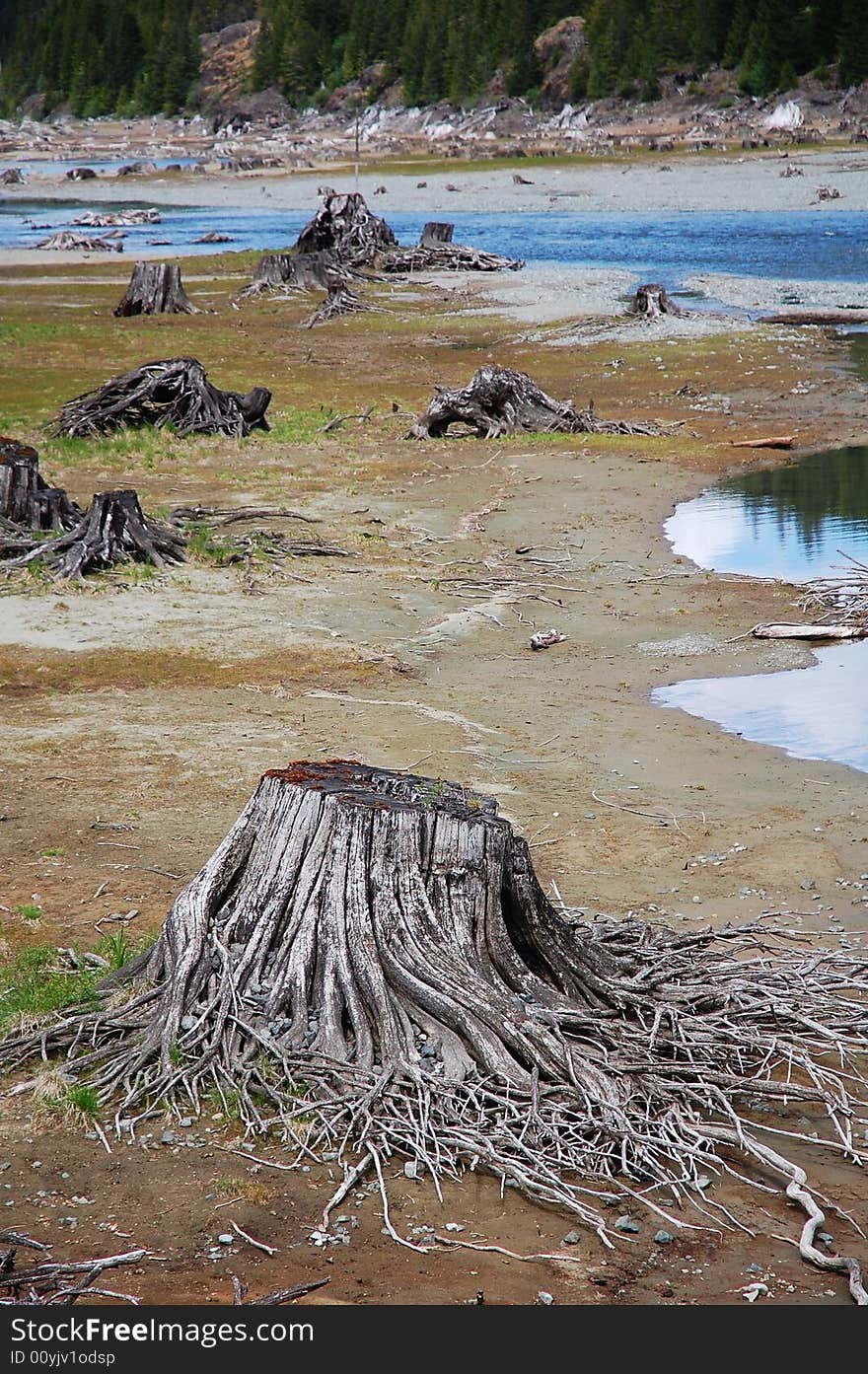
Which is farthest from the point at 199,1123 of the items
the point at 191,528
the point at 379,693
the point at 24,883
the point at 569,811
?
the point at 191,528

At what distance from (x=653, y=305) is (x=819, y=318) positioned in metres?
2.93

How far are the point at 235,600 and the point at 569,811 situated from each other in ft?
16.5

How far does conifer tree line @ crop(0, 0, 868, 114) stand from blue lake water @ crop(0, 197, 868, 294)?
3536cm

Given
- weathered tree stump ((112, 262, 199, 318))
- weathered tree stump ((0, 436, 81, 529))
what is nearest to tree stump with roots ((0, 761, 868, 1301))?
weathered tree stump ((0, 436, 81, 529))

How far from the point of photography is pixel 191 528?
46.9 feet

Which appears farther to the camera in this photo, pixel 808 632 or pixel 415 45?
pixel 415 45

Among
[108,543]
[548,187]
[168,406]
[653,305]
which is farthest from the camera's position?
[548,187]

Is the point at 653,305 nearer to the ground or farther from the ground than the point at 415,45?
nearer to the ground

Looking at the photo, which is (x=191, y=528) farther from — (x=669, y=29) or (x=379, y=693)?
(x=669, y=29)

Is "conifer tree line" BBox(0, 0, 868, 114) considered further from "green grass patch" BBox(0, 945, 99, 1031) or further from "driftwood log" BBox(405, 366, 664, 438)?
"green grass patch" BBox(0, 945, 99, 1031)

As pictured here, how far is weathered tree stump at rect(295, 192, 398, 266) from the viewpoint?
39031 millimetres

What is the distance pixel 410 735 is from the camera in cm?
938

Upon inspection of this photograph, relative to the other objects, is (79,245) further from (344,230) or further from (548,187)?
(548,187)

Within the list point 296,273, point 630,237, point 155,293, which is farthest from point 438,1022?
point 630,237
